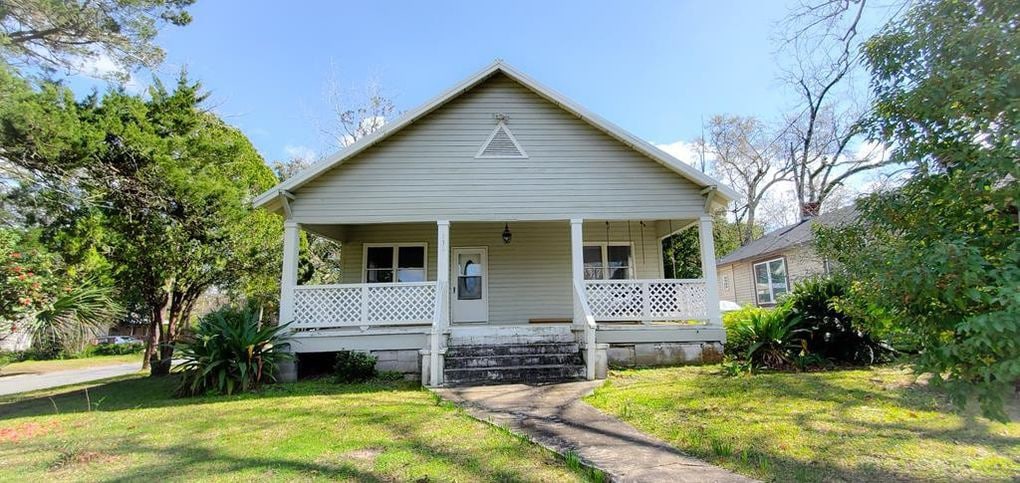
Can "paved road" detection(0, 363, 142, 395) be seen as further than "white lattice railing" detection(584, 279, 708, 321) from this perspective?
Yes

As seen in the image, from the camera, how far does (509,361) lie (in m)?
8.52

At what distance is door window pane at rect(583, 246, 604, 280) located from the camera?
12.4m

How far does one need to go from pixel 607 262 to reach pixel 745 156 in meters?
22.2

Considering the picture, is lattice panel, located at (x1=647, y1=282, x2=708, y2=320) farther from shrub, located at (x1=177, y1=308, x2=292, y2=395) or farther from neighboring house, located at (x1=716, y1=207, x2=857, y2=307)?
neighboring house, located at (x1=716, y1=207, x2=857, y2=307)

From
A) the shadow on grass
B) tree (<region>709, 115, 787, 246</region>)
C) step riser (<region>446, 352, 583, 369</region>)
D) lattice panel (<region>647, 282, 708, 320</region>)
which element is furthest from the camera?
tree (<region>709, 115, 787, 246</region>)

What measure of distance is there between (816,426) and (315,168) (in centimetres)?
894

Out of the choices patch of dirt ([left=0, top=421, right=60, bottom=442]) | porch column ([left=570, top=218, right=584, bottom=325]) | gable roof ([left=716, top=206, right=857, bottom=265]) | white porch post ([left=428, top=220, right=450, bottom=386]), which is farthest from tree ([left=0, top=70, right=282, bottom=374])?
gable roof ([left=716, top=206, right=857, bottom=265])

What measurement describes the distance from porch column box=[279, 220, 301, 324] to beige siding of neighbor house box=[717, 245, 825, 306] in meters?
14.9

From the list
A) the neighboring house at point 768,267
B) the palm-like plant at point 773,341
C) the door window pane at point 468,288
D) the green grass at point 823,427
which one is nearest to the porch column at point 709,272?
the palm-like plant at point 773,341

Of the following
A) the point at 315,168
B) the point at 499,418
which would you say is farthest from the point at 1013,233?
the point at 315,168

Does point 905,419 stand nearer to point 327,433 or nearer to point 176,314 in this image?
point 327,433

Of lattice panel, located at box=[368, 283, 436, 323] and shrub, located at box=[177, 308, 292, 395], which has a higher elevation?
lattice panel, located at box=[368, 283, 436, 323]

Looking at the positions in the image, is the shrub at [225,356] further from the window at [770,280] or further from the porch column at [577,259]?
the window at [770,280]

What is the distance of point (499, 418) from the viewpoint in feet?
18.4
